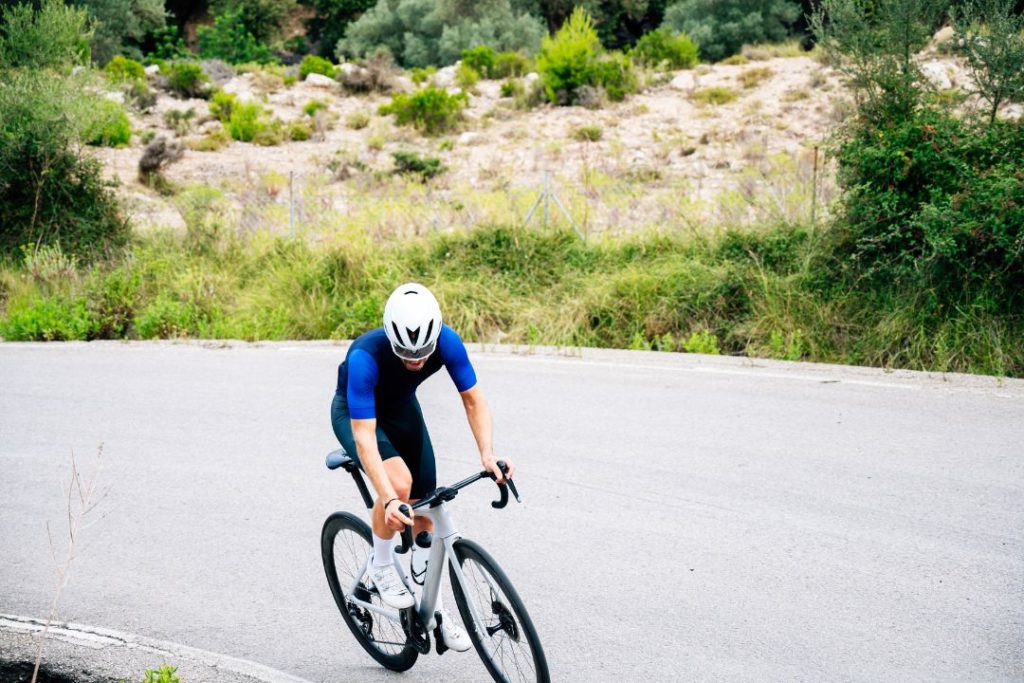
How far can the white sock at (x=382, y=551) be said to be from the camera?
4.43m

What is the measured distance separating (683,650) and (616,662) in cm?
32

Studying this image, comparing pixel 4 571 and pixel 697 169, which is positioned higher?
pixel 4 571

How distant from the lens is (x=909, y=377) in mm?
9539

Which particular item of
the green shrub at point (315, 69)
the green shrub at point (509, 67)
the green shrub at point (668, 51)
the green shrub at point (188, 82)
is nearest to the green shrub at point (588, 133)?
the green shrub at point (668, 51)

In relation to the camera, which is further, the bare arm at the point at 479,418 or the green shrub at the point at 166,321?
the green shrub at the point at 166,321

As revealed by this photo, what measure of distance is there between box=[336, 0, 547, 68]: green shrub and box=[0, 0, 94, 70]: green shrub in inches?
1022

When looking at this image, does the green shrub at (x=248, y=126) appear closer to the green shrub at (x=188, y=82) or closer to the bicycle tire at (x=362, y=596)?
the green shrub at (x=188, y=82)

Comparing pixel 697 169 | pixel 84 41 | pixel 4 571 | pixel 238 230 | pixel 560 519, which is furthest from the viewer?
pixel 697 169

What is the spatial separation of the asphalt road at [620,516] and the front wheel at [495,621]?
17.4 inches

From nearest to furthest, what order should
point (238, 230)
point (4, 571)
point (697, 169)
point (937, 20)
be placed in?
1. point (4, 571)
2. point (937, 20)
3. point (238, 230)
4. point (697, 169)

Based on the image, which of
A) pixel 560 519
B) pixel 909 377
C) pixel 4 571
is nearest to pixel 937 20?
pixel 909 377

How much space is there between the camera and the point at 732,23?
134 ft

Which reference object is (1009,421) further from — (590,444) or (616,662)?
(616,662)

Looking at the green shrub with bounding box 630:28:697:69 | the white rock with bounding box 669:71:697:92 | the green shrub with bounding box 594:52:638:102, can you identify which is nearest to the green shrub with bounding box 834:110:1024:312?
the green shrub with bounding box 594:52:638:102
